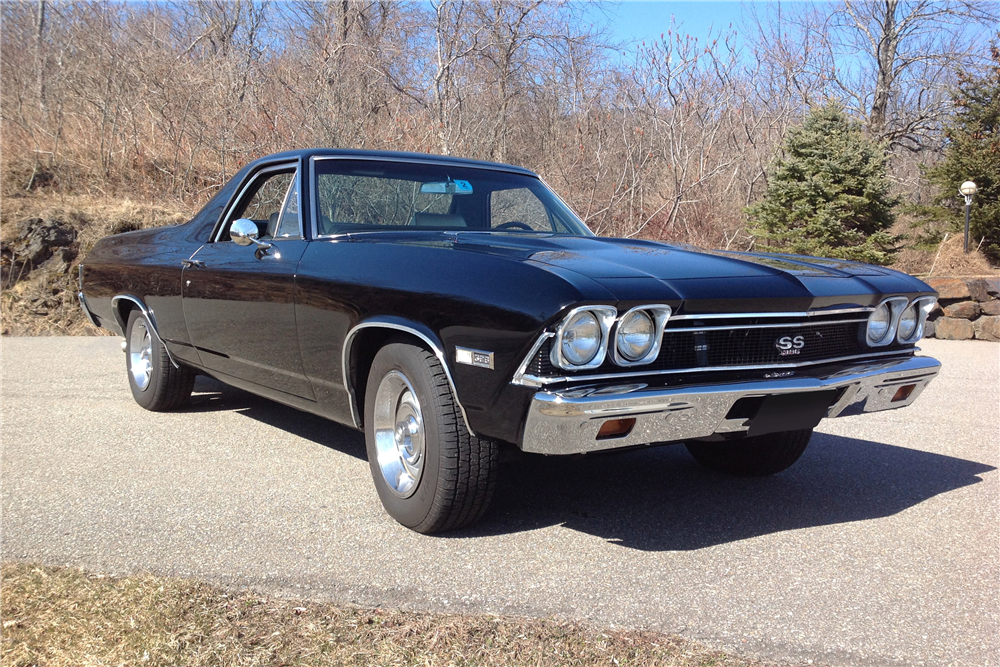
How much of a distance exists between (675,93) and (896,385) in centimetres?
1317

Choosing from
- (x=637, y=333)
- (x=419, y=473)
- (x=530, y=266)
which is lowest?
(x=419, y=473)

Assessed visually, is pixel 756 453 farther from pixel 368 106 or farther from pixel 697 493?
pixel 368 106

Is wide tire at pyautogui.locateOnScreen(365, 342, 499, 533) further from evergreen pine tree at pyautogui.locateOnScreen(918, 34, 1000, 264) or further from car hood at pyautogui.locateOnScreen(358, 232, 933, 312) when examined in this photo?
evergreen pine tree at pyautogui.locateOnScreen(918, 34, 1000, 264)

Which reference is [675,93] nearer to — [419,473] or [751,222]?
[751,222]

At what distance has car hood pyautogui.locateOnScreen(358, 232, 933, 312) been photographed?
2971 mm

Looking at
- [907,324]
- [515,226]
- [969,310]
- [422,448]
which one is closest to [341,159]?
[515,226]

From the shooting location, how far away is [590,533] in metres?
3.43

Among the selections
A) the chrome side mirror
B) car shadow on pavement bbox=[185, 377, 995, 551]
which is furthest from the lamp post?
the chrome side mirror

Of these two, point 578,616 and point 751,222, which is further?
point 751,222

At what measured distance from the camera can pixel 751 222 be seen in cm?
1614

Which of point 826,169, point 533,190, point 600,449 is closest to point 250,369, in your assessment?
point 533,190

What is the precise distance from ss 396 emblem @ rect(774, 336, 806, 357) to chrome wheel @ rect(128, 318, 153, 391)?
4080mm

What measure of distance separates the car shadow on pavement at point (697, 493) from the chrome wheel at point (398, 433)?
33 centimetres

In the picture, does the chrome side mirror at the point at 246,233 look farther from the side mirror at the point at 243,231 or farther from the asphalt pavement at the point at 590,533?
the asphalt pavement at the point at 590,533
